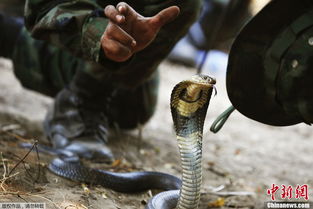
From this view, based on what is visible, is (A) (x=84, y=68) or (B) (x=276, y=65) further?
(A) (x=84, y=68)

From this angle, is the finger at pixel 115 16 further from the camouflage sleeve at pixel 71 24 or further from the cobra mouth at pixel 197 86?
the cobra mouth at pixel 197 86

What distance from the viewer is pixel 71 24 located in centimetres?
213

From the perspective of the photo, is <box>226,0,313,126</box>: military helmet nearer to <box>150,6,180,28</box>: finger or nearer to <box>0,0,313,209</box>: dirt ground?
<box>150,6,180,28</box>: finger

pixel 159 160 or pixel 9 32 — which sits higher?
pixel 9 32

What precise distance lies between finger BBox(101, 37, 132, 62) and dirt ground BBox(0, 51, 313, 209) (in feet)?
1.90

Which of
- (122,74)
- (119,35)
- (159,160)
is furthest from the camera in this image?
(159,160)

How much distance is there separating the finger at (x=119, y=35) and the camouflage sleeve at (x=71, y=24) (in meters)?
0.15

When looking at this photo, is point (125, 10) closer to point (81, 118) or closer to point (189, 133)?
→ point (189, 133)

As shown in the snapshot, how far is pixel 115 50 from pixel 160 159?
4.39 feet

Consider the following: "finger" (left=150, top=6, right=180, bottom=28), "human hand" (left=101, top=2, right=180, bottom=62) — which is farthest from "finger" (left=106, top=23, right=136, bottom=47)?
"finger" (left=150, top=6, right=180, bottom=28)

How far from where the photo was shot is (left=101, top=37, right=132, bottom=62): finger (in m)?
1.77

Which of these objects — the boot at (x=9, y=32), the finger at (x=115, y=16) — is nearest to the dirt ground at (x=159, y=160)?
the boot at (x=9, y=32)

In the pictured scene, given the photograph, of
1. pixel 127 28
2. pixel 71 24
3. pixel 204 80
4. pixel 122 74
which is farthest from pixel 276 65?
pixel 122 74

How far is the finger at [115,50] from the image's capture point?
1773mm
